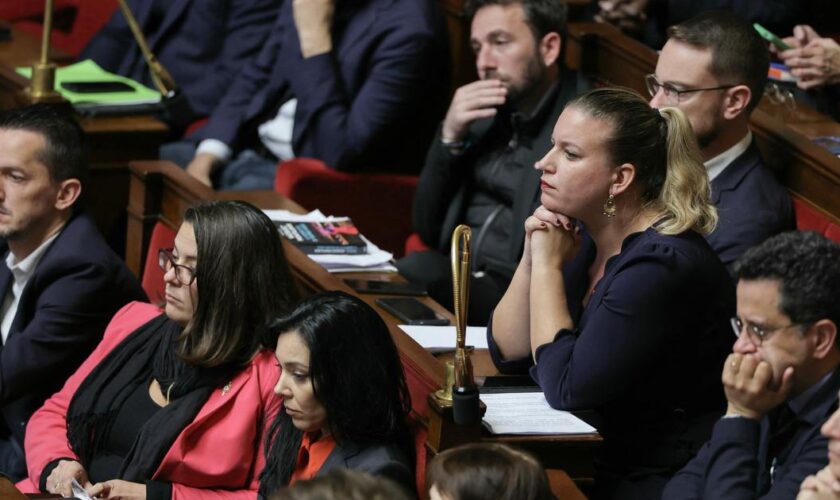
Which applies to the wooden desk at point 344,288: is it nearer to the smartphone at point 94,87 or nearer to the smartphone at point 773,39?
the smartphone at point 94,87

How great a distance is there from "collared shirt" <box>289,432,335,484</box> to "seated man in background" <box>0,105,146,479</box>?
0.82 metres

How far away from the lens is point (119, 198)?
4184 mm

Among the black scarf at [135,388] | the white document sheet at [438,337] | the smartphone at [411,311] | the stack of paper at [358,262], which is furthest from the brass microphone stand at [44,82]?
the white document sheet at [438,337]

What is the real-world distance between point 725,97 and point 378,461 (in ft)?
3.97

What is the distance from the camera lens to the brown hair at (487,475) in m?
1.79

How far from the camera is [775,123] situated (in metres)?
3.19

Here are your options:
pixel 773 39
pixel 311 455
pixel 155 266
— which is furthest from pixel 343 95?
pixel 311 455

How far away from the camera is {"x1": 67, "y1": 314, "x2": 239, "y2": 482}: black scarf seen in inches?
102

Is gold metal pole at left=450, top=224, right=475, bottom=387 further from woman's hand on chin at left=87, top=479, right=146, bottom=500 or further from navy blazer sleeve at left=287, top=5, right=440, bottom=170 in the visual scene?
navy blazer sleeve at left=287, top=5, right=440, bottom=170

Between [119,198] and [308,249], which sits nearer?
[308,249]

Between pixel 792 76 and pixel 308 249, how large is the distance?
124 cm

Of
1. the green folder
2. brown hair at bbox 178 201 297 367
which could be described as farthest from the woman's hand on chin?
the green folder

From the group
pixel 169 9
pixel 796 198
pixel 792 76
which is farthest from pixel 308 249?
pixel 169 9

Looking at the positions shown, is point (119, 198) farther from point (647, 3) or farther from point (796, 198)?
point (796, 198)
